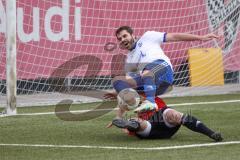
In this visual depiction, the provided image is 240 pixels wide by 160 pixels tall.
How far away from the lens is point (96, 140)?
788 centimetres

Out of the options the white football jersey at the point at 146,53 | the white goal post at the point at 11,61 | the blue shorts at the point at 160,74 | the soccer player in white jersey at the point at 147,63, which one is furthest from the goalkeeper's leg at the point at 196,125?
the white goal post at the point at 11,61

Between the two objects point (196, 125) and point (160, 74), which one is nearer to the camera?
point (196, 125)

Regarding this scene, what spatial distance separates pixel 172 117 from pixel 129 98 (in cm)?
53

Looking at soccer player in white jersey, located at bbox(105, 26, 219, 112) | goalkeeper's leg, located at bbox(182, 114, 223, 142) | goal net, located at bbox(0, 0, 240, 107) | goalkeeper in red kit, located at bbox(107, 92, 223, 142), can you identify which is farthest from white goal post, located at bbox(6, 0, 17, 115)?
goalkeeper's leg, located at bbox(182, 114, 223, 142)

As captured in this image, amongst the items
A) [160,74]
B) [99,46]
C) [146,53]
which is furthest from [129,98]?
[99,46]

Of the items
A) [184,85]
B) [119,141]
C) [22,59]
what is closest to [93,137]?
[119,141]

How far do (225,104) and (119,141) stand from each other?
4087 mm

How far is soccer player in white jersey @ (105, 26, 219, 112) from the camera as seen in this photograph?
26.3 feet

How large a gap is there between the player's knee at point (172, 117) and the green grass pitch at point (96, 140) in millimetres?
185

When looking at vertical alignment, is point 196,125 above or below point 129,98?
below

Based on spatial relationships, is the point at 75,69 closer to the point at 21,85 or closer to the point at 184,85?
the point at 21,85

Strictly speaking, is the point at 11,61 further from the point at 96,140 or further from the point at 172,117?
the point at 172,117

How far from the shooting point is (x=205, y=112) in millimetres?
10570

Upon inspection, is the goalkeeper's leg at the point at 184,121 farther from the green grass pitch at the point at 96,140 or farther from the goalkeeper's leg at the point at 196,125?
the green grass pitch at the point at 96,140
